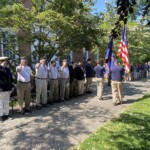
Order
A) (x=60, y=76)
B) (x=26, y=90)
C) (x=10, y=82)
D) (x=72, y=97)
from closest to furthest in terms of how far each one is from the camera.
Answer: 1. (x=10, y=82)
2. (x=26, y=90)
3. (x=60, y=76)
4. (x=72, y=97)

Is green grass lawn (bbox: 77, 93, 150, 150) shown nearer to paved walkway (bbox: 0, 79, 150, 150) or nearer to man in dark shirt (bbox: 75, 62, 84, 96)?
paved walkway (bbox: 0, 79, 150, 150)

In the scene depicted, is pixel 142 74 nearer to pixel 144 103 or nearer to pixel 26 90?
pixel 144 103

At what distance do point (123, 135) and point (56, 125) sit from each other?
6.69 feet

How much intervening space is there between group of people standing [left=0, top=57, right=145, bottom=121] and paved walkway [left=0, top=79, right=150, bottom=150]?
45 centimetres

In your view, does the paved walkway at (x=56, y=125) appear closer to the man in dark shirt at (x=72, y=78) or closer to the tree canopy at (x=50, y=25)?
the man in dark shirt at (x=72, y=78)

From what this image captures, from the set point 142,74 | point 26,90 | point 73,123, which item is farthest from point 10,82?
point 142,74

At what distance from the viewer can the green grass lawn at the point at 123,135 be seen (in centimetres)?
637

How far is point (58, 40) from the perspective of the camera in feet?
42.7

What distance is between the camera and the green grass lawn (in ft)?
20.9

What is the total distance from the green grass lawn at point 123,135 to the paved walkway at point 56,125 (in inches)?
14.3

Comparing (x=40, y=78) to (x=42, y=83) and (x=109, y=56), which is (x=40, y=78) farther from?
(x=109, y=56)

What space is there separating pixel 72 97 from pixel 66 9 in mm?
4017

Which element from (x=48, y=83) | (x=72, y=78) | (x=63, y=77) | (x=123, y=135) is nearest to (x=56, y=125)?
(x=123, y=135)

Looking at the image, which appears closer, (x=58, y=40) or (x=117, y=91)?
(x=117, y=91)
